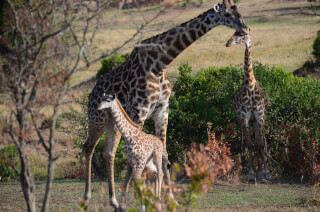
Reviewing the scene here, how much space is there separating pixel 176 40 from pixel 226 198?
3.27 m

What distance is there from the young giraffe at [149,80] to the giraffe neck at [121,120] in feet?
1.82

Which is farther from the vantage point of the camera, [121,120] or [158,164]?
[158,164]

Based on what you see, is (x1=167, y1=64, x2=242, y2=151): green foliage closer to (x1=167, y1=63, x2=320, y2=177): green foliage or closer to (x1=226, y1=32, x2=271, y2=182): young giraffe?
(x1=167, y1=63, x2=320, y2=177): green foliage

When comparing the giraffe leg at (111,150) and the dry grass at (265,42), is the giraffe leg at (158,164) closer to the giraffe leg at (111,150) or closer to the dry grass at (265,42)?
the giraffe leg at (111,150)

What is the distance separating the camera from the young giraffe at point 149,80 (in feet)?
28.7

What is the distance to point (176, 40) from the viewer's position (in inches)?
351

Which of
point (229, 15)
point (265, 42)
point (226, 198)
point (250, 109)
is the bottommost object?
point (265, 42)

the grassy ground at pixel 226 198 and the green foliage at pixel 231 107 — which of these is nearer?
the grassy ground at pixel 226 198

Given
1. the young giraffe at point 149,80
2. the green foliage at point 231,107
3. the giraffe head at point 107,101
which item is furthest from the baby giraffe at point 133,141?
the green foliage at point 231,107

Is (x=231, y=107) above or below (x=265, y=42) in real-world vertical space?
above

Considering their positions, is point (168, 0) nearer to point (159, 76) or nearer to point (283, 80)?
point (159, 76)

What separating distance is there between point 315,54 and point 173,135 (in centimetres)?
1707

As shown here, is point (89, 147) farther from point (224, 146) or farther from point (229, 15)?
point (229, 15)

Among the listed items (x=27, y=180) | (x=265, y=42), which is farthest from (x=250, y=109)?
(x=265, y=42)
